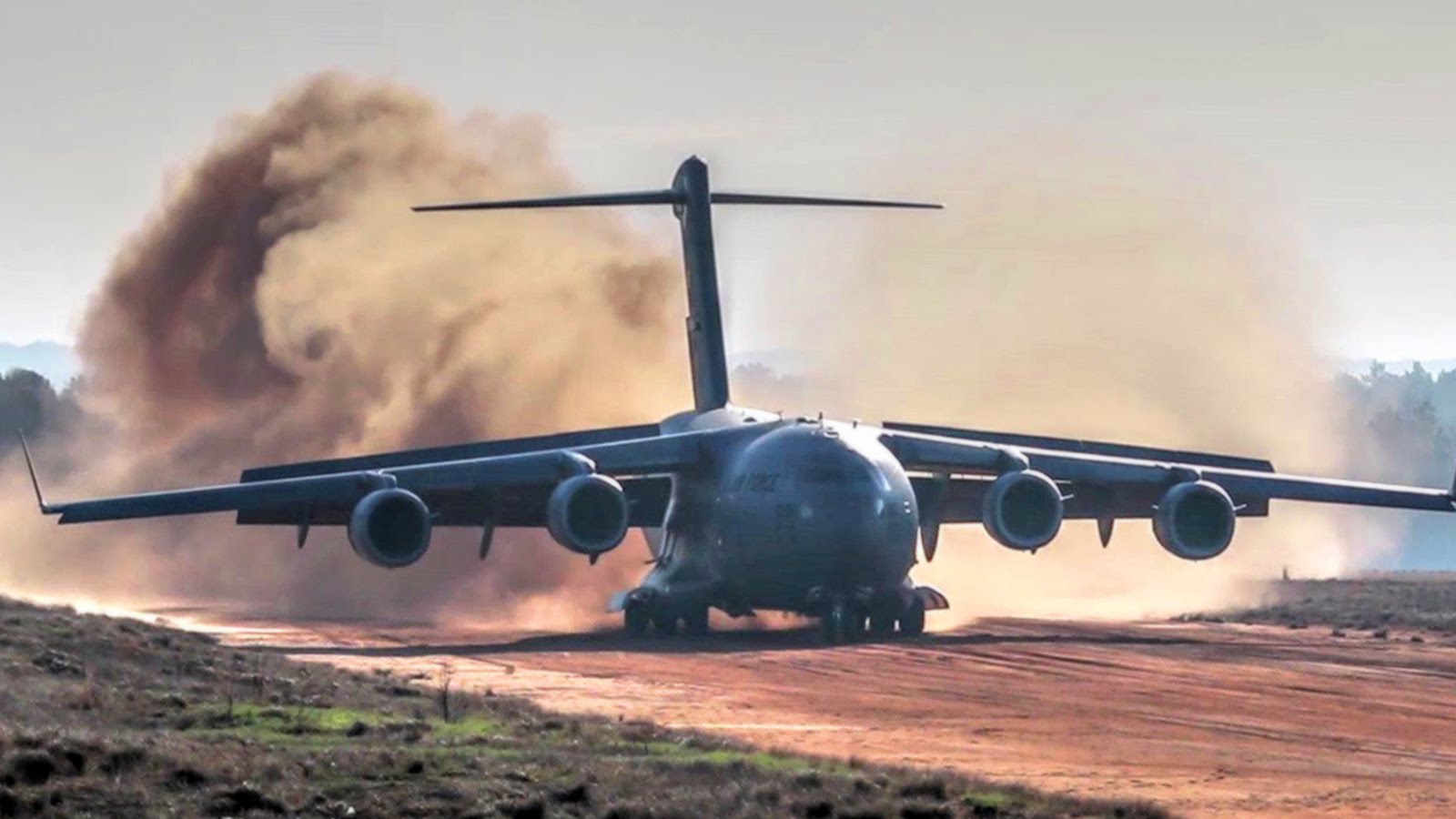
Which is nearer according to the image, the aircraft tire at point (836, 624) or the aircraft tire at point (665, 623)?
the aircraft tire at point (836, 624)

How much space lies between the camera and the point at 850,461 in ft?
127

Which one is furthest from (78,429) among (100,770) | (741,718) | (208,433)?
(100,770)

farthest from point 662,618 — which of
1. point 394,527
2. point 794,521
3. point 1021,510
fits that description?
point 1021,510

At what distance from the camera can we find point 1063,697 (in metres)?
29.3

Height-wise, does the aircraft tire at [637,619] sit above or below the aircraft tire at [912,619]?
above

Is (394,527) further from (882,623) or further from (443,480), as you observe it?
(882,623)

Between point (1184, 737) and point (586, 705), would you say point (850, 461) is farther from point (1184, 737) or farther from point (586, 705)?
point (1184, 737)

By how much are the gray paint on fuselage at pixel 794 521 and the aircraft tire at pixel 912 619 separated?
1.25ft

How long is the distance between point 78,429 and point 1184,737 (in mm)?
51832

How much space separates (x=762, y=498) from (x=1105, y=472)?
250 inches

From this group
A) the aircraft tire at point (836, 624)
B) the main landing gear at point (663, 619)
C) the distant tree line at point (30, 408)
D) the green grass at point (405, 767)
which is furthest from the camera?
the distant tree line at point (30, 408)

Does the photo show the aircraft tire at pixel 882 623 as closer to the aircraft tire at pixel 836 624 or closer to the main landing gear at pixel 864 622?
the main landing gear at pixel 864 622

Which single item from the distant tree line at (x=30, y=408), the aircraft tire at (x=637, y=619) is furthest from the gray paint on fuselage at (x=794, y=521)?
the distant tree line at (x=30, y=408)

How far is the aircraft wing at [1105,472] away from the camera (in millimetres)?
42188
